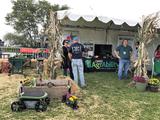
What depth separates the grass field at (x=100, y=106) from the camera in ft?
17.8

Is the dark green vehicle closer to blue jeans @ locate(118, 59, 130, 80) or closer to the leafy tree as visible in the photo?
blue jeans @ locate(118, 59, 130, 80)

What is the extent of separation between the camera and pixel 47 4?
3119 cm

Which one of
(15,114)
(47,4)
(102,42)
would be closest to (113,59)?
(102,42)

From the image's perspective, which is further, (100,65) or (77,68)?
(100,65)

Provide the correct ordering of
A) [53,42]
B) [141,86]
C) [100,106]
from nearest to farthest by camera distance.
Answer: [100,106] < [53,42] < [141,86]

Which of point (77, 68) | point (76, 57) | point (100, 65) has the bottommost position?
point (100, 65)

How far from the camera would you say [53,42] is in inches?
301

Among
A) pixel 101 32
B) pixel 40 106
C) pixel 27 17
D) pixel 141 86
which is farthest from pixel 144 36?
pixel 27 17

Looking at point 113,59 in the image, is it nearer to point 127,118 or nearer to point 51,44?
point 51,44

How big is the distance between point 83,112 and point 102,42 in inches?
324

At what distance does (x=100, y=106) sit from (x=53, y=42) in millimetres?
2359

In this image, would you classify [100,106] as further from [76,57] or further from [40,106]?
[76,57]

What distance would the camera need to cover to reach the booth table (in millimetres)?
11875

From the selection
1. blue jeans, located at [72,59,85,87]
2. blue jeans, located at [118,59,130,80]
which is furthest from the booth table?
blue jeans, located at [72,59,85,87]
